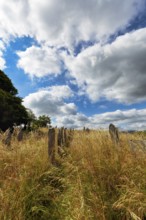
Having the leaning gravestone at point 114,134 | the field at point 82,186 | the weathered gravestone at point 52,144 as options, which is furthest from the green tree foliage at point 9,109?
the leaning gravestone at point 114,134

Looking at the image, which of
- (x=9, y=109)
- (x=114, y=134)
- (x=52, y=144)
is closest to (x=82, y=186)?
(x=114, y=134)

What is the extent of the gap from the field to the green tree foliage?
1605 cm

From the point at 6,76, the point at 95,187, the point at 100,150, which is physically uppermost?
the point at 6,76

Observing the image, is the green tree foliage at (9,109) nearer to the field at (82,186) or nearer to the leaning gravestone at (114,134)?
the field at (82,186)

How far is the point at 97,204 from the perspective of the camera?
121 inches

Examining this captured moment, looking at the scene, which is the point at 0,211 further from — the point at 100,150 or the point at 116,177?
the point at 100,150

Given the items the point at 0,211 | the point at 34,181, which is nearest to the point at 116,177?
the point at 34,181

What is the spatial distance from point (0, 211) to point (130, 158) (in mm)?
2246

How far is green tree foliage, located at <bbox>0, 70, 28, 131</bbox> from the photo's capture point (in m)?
20.5

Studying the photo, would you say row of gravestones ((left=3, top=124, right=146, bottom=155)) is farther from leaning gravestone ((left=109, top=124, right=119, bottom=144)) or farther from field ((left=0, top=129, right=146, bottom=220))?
field ((left=0, top=129, right=146, bottom=220))

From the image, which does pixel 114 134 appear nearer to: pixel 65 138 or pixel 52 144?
pixel 52 144

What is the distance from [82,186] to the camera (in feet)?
12.1

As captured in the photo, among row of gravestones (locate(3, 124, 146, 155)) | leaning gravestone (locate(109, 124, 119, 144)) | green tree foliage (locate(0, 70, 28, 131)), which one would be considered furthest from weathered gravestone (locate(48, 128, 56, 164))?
green tree foliage (locate(0, 70, 28, 131))

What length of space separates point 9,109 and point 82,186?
18.1 m
